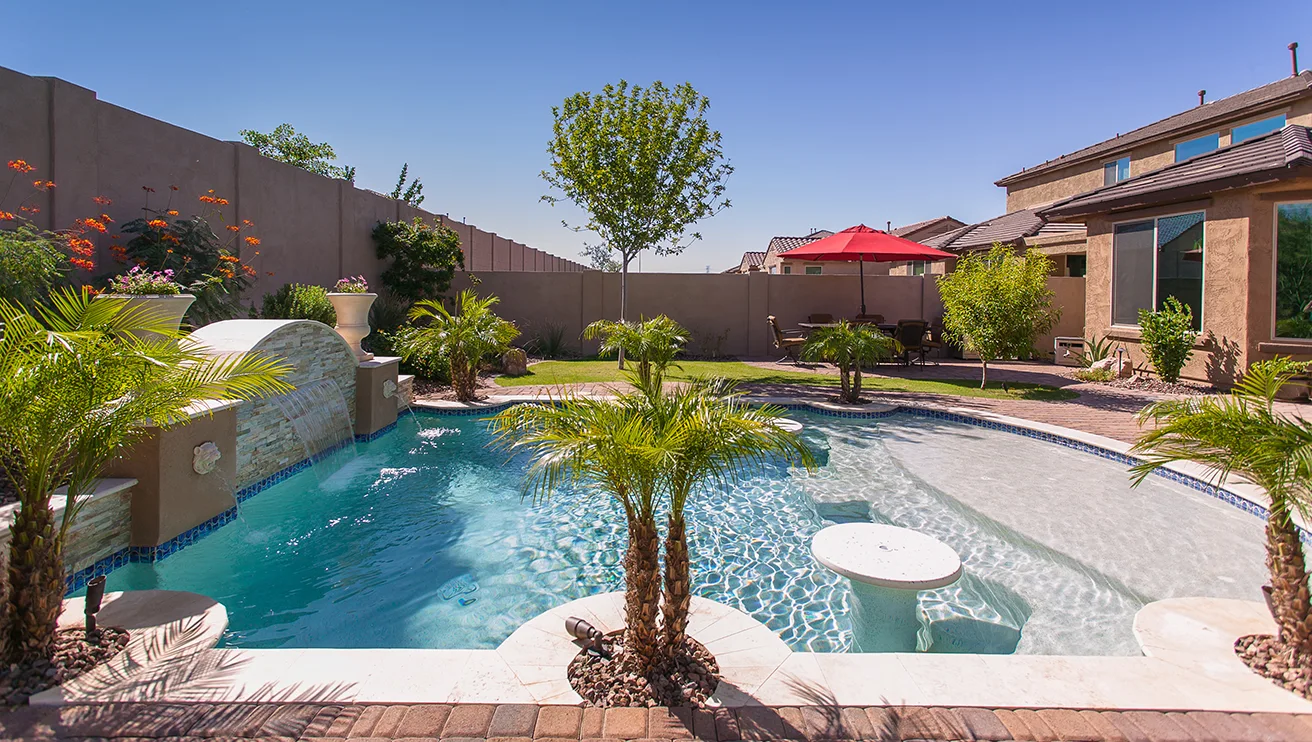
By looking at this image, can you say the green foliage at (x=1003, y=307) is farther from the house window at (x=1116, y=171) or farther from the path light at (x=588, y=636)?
the house window at (x=1116, y=171)

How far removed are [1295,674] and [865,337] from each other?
7.63m

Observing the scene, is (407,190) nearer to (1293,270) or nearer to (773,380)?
(773,380)

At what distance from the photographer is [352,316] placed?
9281 mm

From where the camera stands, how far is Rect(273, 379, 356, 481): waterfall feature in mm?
7250

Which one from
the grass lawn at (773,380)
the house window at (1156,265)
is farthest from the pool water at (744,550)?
the house window at (1156,265)

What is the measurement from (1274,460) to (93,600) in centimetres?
526

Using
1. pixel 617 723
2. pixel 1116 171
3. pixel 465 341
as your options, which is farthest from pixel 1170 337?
pixel 1116 171

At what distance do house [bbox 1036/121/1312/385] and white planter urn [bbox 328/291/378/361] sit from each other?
499 inches

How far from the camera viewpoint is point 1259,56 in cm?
1955

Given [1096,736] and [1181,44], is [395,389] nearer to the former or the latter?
[1096,736]

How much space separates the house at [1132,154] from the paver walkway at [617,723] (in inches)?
538

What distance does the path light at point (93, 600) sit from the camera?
3.12 metres

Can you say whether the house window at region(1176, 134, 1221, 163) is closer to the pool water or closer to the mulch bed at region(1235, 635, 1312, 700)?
the pool water

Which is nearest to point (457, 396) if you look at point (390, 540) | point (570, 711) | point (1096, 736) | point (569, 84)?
point (390, 540)
